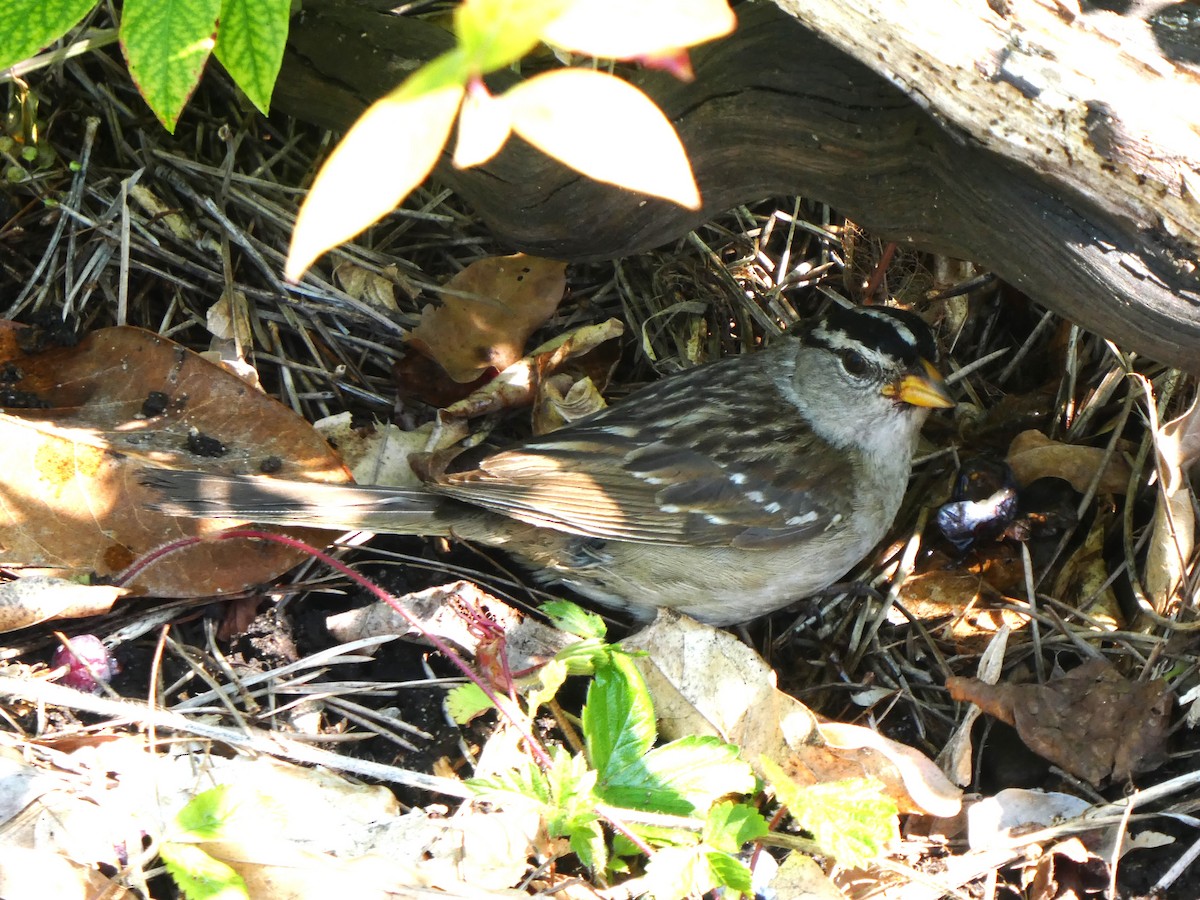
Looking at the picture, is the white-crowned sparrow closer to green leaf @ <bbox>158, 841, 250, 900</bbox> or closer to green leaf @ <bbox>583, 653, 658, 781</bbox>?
green leaf @ <bbox>583, 653, 658, 781</bbox>

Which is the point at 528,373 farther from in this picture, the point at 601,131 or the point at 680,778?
the point at 601,131

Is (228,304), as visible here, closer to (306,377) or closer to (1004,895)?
(306,377)

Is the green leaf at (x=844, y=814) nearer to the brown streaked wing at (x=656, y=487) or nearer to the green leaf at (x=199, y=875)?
the green leaf at (x=199, y=875)

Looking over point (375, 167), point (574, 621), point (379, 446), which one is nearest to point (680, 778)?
point (574, 621)

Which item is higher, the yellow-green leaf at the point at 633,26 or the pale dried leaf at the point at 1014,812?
the yellow-green leaf at the point at 633,26

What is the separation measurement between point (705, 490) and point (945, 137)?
1.17 m

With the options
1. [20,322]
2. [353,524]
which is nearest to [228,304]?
[20,322]

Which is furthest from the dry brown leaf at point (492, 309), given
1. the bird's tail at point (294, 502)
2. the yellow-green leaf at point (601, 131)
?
the yellow-green leaf at point (601, 131)

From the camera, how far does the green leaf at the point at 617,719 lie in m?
2.29

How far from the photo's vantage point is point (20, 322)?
3.22 metres

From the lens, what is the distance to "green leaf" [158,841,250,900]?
1.87 m

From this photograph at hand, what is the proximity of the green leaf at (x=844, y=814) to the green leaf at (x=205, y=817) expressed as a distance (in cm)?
98

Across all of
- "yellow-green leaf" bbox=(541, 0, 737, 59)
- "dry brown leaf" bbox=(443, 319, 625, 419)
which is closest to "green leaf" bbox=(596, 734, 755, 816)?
"dry brown leaf" bbox=(443, 319, 625, 419)

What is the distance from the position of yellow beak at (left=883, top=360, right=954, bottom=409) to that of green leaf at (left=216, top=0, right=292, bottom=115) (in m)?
1.96
